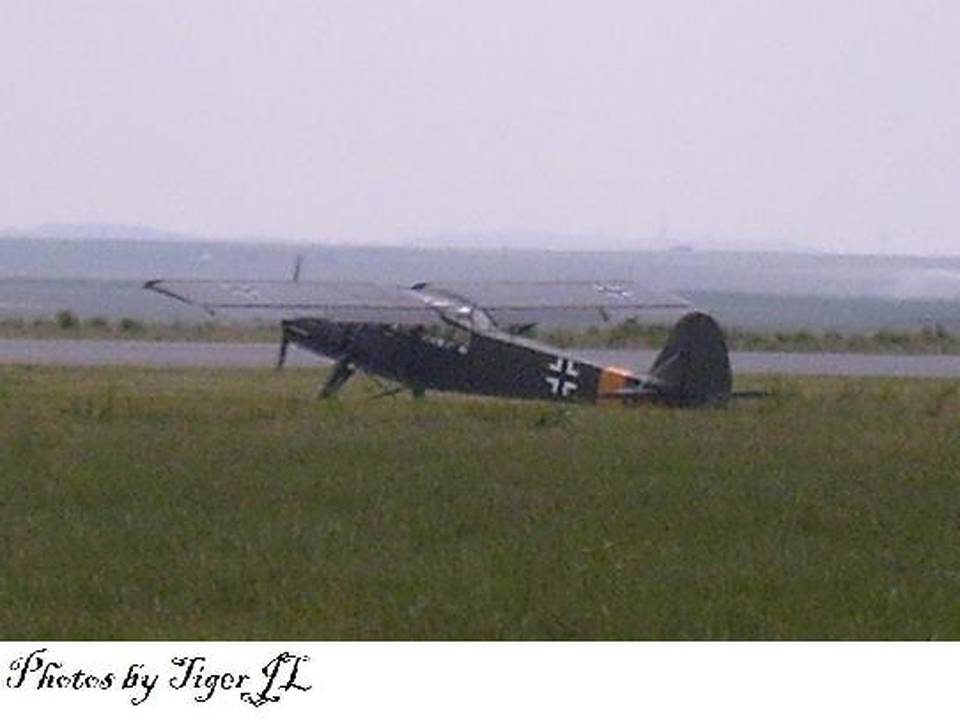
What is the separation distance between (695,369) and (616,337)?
86.6ft

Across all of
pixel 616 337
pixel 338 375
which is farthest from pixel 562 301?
pixel 616 337

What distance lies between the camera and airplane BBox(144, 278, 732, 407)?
2445 centimetres

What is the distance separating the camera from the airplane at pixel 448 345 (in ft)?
80.2

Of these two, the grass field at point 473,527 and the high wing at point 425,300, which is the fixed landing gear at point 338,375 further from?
the grass field at point 473,527

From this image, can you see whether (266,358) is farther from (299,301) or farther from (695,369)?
(695,369)

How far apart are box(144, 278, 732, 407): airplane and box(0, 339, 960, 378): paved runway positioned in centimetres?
656

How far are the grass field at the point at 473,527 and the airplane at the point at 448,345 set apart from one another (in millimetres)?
3728

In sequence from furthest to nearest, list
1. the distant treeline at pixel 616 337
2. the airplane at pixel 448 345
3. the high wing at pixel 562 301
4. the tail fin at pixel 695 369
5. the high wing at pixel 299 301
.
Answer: the distant treeline at pixel 616 337, the high wing at pixel 562 301, the high wing at pixel 299 301, the airplane at pixel 448 345, the tail fin at pixel 695 369

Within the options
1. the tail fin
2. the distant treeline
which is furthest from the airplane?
the distant treeline

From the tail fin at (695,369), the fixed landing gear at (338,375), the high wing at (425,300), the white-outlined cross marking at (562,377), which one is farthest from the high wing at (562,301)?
the tail fin at (695,369)

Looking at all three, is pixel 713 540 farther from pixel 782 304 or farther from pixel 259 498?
pixel 782 304

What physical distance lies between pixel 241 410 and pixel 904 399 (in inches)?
345

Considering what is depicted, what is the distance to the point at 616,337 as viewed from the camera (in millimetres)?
50781

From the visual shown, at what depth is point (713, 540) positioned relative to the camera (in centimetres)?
1185
